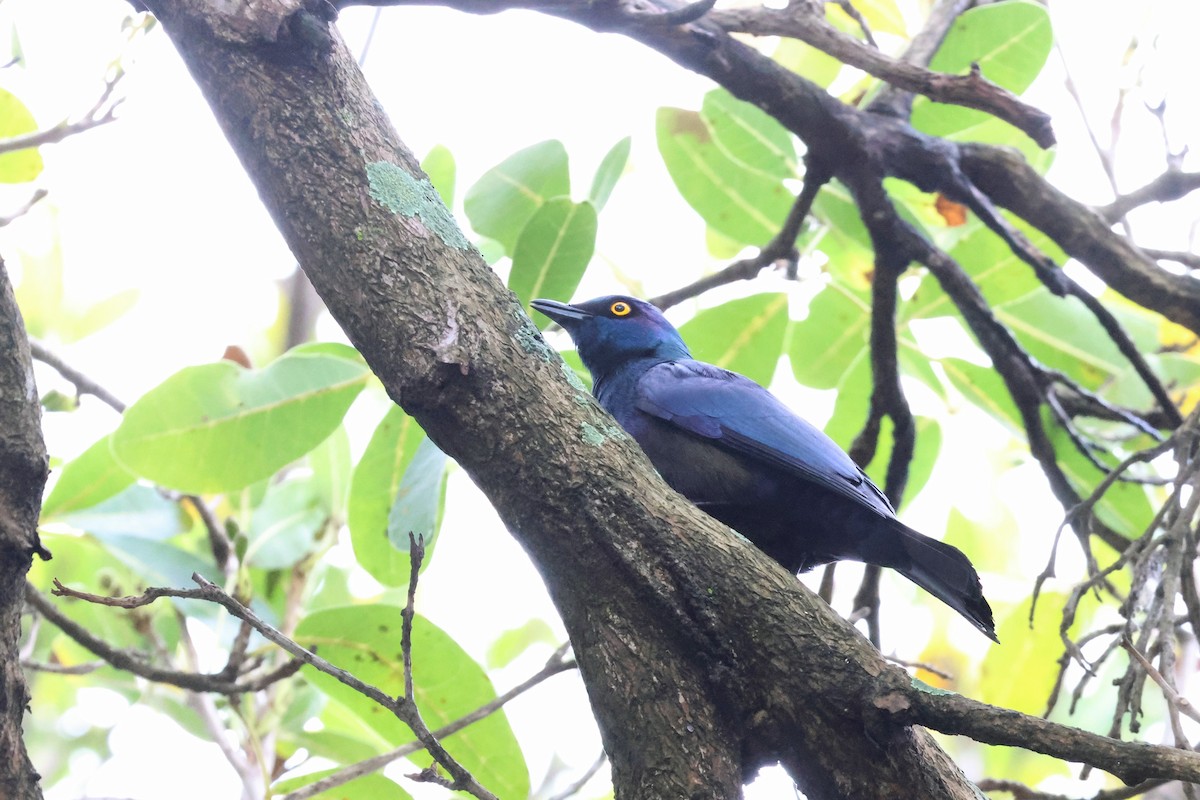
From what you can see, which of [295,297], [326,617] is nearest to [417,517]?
[326,617]

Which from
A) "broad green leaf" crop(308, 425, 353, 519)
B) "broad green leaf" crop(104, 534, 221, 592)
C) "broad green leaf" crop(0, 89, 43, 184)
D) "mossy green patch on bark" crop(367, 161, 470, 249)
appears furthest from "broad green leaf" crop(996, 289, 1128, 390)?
"broad green leaf" crop(0, 89, 43, 184)

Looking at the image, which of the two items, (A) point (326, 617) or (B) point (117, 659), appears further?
(A) point (326, 617)

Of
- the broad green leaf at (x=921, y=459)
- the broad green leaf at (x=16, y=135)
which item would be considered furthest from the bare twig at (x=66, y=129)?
the broad green leaf at (x=921, y=459)

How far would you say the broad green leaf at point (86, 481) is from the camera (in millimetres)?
4012

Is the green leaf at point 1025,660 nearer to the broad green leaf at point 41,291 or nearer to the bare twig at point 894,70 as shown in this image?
the bare twig at point 894,70

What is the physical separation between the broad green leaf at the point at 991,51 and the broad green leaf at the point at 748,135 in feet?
1.85

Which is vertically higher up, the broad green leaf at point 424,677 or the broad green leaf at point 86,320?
the broad green leaf at point 86,320

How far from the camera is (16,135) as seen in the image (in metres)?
3.59

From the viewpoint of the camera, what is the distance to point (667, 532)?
89.0 inches

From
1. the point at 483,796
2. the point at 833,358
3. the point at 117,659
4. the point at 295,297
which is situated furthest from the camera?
the point at 295,297

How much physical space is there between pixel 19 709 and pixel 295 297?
4630mm

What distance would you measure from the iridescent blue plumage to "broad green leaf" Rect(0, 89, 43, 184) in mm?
1694

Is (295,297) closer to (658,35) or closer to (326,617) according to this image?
(326,617)

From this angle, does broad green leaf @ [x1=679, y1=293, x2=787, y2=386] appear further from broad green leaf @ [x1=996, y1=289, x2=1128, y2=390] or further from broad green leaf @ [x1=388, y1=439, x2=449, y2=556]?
broad green leaf @ [x1=388, y1=439, x2=449, y2=556]
